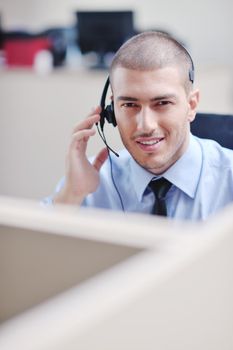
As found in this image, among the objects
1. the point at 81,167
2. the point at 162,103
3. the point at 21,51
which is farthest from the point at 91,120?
the point at 21,51

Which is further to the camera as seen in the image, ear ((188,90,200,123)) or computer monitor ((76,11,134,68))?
computer monitor ((76,11,134,68))

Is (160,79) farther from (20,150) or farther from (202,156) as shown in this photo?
(20,150)

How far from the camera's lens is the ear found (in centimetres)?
150

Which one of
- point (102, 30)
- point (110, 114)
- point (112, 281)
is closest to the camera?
point (112, 281)

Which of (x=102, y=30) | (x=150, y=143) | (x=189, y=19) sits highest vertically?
(x=150, y=143)

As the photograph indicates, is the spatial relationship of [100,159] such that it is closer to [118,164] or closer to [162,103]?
[118,164]

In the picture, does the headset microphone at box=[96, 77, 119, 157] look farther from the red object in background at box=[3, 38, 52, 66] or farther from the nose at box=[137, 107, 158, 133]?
the red object in background at box=[3, 38, 52, 66]

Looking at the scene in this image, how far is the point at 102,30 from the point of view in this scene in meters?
4.55

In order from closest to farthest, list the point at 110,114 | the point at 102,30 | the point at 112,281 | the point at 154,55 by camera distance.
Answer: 1. the point at 112,281
2. the point at 154,55
3. the point at 110,114
4. the point at 102,30

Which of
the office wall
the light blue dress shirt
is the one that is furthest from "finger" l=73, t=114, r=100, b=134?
the office wall

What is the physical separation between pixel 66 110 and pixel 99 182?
6.54 feet

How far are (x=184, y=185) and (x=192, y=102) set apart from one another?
20 cm

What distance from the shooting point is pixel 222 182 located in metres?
1.45

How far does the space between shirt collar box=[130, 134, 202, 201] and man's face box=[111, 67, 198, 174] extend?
0.01 meters
